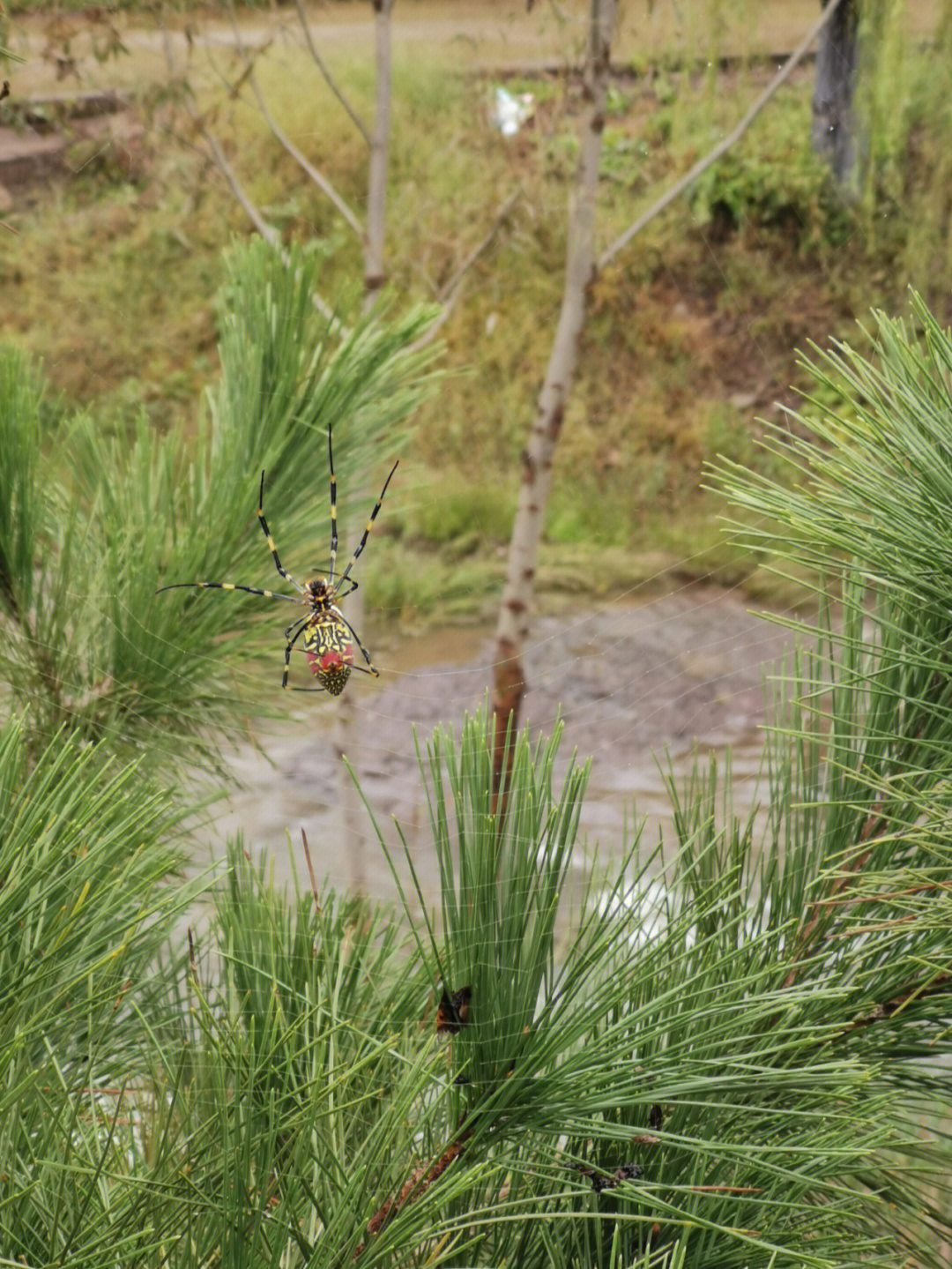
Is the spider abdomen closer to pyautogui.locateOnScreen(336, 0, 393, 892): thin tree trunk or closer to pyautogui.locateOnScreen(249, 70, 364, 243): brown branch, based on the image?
pyautogui.locateOnScreen(336, 0, 393, 892): thin tree trunk

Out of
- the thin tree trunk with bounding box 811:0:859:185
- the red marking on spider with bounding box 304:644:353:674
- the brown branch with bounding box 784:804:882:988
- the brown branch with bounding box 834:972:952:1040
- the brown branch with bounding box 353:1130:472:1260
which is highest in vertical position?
the thin tree trunk with bounding box 811:0:859:185

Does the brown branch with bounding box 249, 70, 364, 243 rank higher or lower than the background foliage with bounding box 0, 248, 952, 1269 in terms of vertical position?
higher

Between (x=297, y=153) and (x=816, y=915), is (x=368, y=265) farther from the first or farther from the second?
(x=816, y=915)

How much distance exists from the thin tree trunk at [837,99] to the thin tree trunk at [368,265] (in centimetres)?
19

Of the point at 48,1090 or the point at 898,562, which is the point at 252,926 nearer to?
the point at 48,1090

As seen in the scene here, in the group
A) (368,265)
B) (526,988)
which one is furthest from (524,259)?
(526,988)

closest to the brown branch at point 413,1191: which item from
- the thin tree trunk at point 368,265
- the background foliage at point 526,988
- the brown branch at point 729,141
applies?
the background foliage at point 526,988

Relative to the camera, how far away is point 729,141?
0.42 m

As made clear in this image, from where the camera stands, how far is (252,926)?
0.39 m

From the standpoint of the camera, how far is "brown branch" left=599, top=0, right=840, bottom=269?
387 millimetres

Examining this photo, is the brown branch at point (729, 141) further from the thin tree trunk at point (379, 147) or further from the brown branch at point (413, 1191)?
the brown branch at point (413, 1191)

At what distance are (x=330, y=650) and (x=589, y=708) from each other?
0.38 feet

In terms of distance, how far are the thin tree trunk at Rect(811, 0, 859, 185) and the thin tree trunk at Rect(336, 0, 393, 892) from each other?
19 cm

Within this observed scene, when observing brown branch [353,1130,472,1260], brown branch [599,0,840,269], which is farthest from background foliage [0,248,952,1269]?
brown branch [599,0,840,269]
